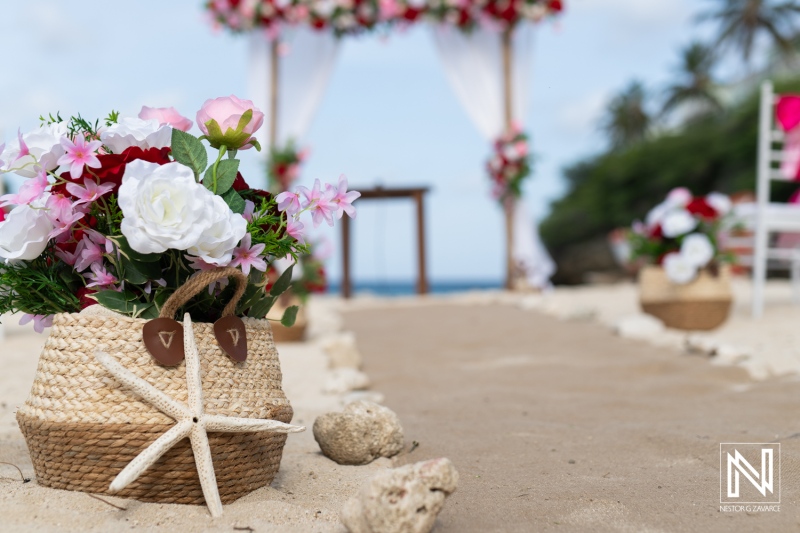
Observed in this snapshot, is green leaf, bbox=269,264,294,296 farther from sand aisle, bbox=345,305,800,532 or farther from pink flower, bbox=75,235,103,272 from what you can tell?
sand aisle, bbox=345,305,800,532

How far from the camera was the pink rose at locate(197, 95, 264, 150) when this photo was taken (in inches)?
57.7

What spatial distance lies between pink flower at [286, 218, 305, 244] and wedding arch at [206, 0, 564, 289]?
704 cm

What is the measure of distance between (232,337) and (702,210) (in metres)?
4.24

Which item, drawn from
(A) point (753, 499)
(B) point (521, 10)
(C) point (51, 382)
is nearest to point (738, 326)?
(A) point (753, 499)

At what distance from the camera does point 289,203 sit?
152 centimetres

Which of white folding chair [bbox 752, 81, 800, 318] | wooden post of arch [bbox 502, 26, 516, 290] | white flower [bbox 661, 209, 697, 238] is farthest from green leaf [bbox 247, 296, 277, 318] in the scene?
wooden post of arch [bbox 502, 26, 516, 290]

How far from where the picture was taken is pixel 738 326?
190 inches

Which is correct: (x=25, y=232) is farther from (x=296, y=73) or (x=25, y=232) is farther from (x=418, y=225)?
(x=296, y=73)

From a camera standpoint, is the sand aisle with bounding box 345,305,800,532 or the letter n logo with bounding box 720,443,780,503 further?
the letter n logo with bounding box 720,443,780,503

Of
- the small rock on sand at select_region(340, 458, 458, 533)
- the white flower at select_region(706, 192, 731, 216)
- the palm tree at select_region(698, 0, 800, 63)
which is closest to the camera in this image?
the small rock on sand at select_region(340, 458, 458, 533)

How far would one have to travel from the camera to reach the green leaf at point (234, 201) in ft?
4.76

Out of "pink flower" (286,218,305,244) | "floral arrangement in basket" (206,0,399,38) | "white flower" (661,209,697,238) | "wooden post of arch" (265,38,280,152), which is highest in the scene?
"floral arrangement in basket" (206,0,399,38)

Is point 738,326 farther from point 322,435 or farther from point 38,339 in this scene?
point 38,339

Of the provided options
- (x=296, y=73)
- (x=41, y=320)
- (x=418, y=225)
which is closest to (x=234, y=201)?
(x=41, y=320)
